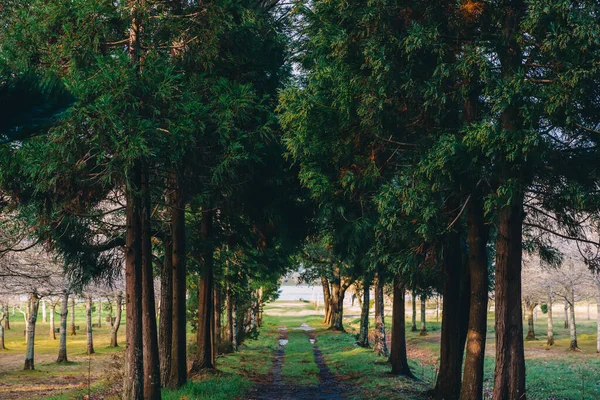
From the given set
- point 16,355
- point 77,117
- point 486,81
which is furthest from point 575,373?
point 16,355

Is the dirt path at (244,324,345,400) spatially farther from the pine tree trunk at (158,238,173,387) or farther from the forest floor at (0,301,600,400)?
the pine tree trunk at (158,238,173,387)

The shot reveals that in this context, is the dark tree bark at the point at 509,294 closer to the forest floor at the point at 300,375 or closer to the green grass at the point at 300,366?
the forest floor at the point at 300,375

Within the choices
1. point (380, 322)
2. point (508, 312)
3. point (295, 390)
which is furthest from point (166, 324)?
point (380, 322)

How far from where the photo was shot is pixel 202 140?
14148mm

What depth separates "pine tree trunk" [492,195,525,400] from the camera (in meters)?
11.6

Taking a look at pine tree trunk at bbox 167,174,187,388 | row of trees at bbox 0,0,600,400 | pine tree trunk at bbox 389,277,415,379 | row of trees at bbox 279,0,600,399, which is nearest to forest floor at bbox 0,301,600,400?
pine tree trunk at bbox 389,277,415,379

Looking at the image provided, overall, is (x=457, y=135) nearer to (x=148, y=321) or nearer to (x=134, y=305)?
(x=134, y=305)

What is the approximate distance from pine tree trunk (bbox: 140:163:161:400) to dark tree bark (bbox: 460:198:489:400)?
647 centimetres

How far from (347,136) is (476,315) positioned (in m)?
4.80

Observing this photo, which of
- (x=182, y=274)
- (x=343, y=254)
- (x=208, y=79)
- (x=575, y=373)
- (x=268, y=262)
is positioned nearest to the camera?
(x=208, y=79)

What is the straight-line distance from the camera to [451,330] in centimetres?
1508

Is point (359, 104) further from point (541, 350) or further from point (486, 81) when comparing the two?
point (541, 350)

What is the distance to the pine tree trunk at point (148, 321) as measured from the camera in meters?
13.4

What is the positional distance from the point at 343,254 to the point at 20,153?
9.09 meters
